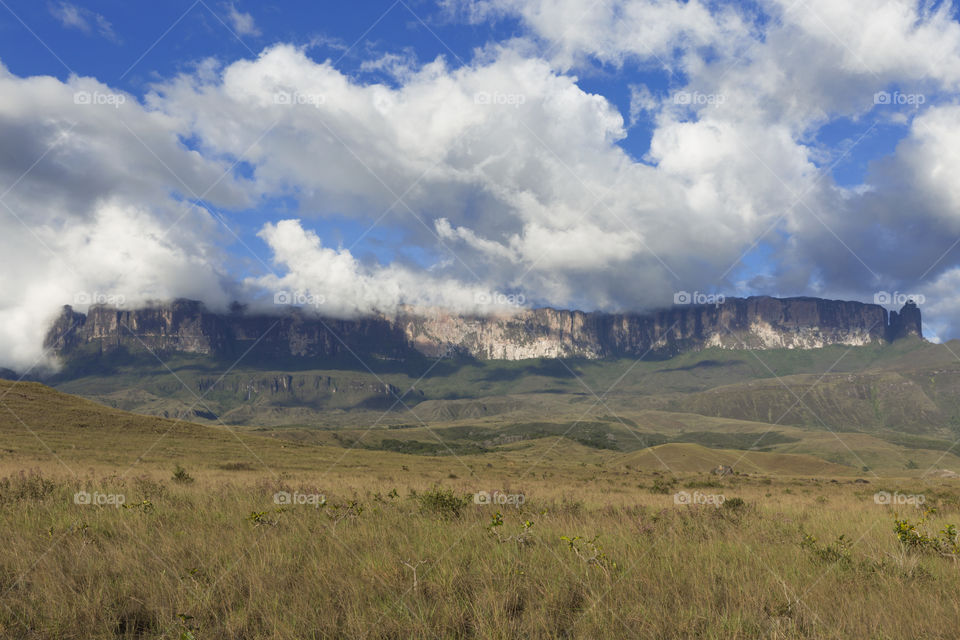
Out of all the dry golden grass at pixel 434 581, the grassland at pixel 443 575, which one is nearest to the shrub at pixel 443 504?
the grassland at pixel 443 575

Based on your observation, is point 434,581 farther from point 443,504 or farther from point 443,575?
point 443,504

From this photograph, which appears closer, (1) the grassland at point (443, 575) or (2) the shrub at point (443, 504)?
(1) the grassland at point (443, 575)

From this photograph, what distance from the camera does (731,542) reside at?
820 centimetres

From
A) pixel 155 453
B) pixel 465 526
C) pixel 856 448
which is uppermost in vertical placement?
pixel 465 526

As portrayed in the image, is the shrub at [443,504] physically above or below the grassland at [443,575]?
below

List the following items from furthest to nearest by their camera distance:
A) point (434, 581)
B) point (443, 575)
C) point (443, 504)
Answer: point (443, 504) < point (443, 575) < point (434, 581)

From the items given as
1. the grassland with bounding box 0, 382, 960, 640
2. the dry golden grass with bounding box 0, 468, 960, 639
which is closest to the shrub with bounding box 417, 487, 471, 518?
the grassland with bounding box 0, 382, 960, 640

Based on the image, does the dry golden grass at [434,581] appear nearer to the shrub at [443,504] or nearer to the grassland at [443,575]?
the grassland at [443,575]

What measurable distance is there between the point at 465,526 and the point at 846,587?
5.35 m

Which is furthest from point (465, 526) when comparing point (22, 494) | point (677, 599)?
point (22, 494)

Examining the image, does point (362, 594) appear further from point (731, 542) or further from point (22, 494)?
point (22, 494)

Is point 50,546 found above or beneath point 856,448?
above

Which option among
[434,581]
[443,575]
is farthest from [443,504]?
[434,581]

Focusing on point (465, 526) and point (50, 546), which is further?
point (465, 526)
